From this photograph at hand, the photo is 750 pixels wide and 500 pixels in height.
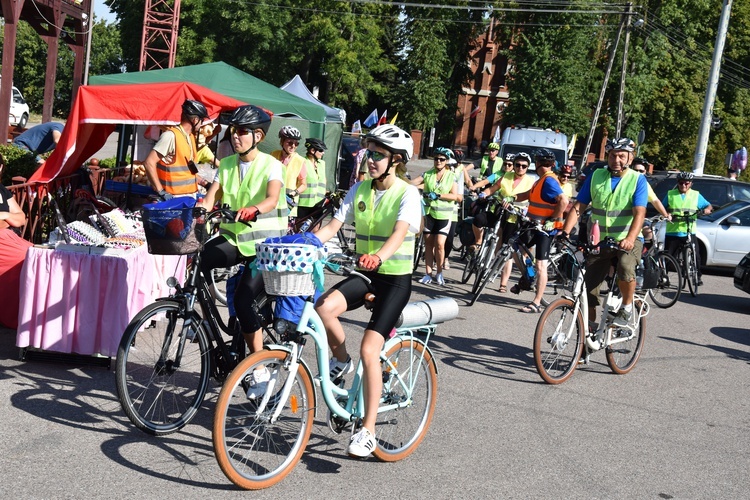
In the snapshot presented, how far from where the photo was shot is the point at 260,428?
15.7 ft

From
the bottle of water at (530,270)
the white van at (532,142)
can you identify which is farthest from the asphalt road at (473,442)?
the white van at (532,142)

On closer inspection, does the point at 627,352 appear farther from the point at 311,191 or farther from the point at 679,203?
the point at 679,203

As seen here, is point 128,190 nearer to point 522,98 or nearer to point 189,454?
point 189,454

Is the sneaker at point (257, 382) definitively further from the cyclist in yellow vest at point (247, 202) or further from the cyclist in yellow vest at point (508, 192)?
the cyclist in yellow vest at point (508, 192)

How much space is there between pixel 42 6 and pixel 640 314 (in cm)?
1691

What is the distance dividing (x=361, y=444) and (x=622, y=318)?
3.99 meters

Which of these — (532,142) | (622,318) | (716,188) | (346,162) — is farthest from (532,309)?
(346,162)

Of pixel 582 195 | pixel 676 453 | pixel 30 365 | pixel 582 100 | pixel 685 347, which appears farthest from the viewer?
pixel 582 100

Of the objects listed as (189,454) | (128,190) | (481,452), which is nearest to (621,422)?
(481,452)

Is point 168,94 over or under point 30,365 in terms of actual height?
over

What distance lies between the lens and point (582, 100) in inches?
2047

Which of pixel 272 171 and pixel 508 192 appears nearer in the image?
pixel 272 171

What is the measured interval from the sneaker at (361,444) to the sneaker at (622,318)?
3842 mm

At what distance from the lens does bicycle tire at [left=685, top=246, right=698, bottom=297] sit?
14.0 m
